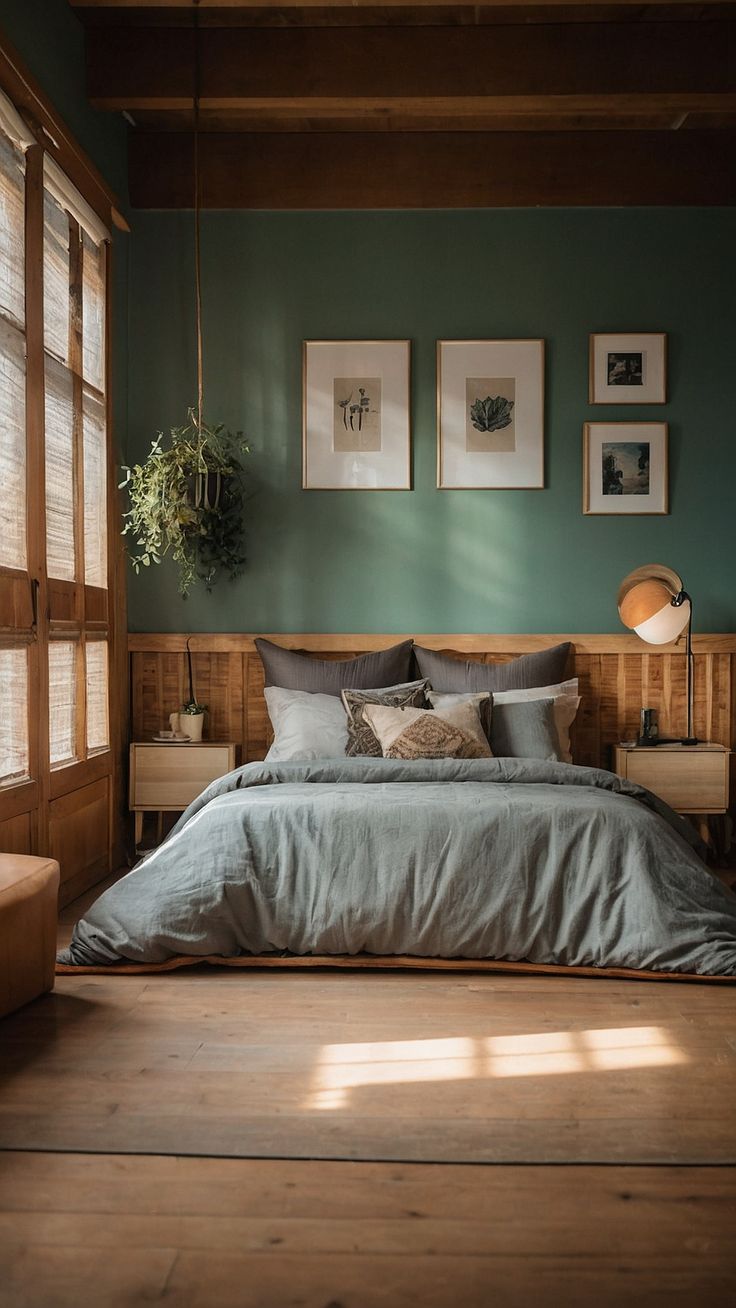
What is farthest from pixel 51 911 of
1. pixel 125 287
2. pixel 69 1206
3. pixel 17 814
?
pixel 125 287

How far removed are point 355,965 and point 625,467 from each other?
2767mm

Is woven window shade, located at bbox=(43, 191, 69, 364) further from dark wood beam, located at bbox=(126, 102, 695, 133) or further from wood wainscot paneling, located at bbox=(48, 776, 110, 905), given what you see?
wood wainscot paneling, located at bbox=(48, 776, 110, 905)

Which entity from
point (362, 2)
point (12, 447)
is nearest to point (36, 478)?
point (12, 447)

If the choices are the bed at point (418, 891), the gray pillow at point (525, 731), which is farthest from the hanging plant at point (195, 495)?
the bed at point (418, 891)

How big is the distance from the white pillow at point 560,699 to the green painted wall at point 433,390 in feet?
1.56

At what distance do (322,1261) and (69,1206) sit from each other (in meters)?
0.49

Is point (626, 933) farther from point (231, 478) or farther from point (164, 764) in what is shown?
point (231, 478)

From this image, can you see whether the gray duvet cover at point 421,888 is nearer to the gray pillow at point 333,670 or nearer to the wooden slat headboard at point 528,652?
the gray pillow at point 333,670

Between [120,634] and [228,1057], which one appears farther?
[120,634]

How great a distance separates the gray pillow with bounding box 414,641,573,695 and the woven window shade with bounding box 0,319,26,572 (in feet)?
6.24

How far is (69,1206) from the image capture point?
5.79 ft

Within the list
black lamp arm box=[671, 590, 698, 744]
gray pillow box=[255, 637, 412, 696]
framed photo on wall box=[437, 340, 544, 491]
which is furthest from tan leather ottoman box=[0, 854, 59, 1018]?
black lamp arm box=[671, 590, 698, 744]

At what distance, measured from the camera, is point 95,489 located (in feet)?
13.9

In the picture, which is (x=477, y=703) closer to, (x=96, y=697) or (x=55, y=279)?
(x=96, y=697)
